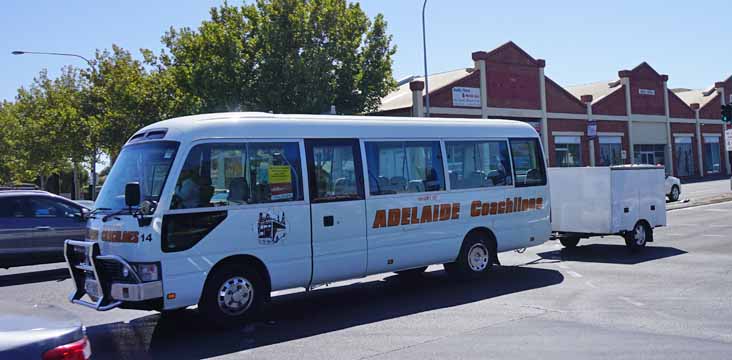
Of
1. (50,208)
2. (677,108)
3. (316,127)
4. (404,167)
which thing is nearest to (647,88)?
(677,108)

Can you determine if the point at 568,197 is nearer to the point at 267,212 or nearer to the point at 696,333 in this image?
the point at 696,333

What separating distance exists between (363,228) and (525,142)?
13.3ft

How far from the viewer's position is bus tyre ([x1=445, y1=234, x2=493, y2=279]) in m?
10.7

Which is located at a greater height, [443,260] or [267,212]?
[267,212]

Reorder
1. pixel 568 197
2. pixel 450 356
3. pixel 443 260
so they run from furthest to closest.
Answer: pixel 568 197 → pixel 443 260 → pixel 450 356

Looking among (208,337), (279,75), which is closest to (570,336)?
(208,337)

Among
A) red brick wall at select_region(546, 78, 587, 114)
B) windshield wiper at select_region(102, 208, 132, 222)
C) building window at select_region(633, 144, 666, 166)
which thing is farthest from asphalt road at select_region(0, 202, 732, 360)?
building window at select_region(633, 144, 666, 166)

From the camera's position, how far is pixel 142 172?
7.98 meters

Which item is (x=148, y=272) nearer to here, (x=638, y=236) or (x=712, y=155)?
(x=638, y=236)

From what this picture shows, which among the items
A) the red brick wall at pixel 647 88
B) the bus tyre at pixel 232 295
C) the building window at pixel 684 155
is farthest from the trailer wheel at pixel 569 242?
the building window at pixel 684 155

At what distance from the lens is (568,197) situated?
44.8ft

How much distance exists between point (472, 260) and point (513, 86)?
32793mm

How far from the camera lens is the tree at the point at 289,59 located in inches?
1075

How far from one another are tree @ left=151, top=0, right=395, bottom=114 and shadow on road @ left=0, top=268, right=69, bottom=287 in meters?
14.1
